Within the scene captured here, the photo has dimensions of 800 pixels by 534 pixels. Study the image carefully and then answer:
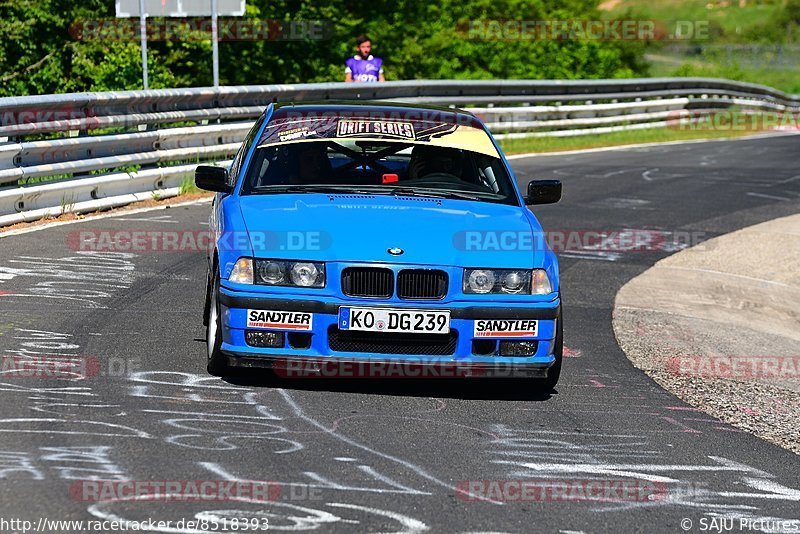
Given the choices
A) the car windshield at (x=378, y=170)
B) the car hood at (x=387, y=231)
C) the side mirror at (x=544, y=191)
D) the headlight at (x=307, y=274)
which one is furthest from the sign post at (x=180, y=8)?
the headlight at (x=307, y=274)

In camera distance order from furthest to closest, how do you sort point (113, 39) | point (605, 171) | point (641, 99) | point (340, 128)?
point (641, 99) < point (113, 39) < point (605, 171) < point (340, 128)

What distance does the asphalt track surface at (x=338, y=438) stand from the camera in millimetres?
4949

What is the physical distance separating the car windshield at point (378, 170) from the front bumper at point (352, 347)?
125 cm

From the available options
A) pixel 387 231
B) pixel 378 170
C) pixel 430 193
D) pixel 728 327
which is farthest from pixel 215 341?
pixel 728 327

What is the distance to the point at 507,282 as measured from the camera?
22.2 ft

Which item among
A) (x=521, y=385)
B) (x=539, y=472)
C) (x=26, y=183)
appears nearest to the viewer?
(x=539, y=472)

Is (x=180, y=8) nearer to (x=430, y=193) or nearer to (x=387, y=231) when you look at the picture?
(x=430, y=193)

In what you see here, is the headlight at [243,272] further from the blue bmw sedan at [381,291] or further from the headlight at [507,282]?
the headlight at [507,282]

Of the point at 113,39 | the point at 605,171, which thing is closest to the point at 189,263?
the point at 605,171

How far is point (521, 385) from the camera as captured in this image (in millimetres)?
7379

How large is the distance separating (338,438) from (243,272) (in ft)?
3.88

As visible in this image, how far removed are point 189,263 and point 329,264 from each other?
14.6 ft

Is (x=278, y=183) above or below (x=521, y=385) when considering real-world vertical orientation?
above

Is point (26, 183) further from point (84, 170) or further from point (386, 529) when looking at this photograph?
point (386, 529)
